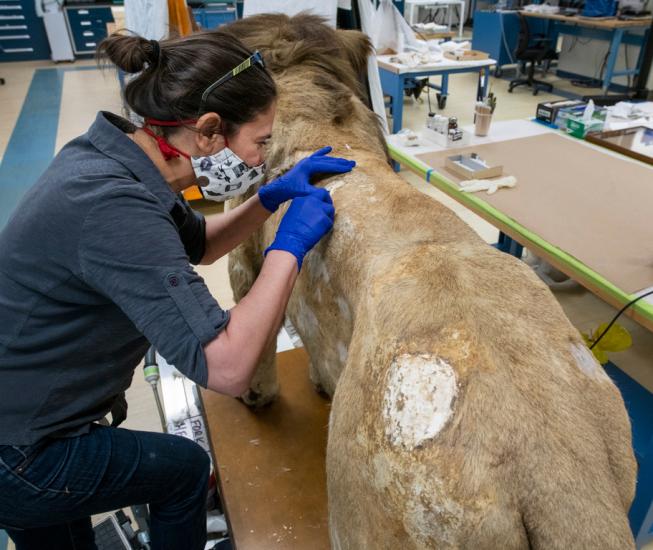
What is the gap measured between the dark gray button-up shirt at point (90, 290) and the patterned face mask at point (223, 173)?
11 centimetres

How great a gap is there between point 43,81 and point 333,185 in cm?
847

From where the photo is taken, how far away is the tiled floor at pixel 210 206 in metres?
2.55

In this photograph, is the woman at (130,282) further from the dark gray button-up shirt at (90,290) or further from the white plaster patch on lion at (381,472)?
the white plaster patch on lion at (381,472)

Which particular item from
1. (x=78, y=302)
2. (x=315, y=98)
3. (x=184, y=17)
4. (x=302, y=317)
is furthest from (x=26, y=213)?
(x=184, y=17)

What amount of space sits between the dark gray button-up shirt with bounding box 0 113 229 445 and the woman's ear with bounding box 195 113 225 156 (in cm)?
12

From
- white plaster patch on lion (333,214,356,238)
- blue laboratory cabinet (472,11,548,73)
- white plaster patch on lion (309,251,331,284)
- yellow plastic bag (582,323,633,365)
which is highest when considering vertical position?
white plaster patch on lion (333,214,356,238)

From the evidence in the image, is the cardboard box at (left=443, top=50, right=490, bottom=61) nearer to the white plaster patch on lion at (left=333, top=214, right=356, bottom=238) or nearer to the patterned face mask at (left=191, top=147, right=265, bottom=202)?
the patterned face mask at (left=191, top=147, right=265, bottom=202)

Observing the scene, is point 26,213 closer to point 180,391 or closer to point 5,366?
point 5,366

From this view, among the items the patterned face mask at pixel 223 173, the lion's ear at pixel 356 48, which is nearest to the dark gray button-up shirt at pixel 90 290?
the patterned face mask at pixel 223 173

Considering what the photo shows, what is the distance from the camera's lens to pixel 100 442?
1.17 metres

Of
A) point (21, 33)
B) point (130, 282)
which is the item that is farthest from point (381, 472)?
point (21, 33)

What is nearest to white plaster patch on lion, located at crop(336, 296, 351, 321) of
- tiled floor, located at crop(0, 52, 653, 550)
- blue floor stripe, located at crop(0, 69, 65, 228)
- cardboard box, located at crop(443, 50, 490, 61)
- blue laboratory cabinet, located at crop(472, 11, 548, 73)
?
tiled floor, located at crop(0, 52, 653, 550)

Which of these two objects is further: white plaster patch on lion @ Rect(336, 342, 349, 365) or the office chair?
the office chair

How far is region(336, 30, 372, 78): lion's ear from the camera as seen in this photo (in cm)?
173
